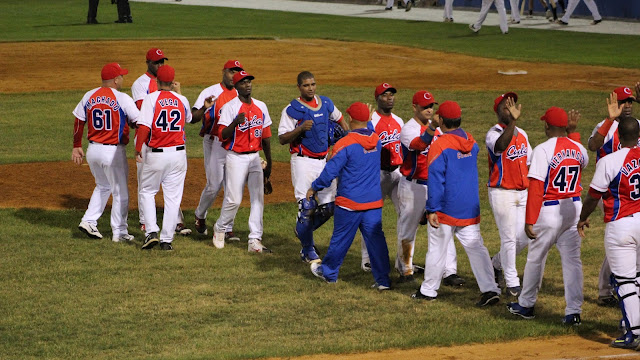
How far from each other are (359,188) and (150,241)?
3.11m

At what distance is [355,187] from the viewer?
1010 centimetres

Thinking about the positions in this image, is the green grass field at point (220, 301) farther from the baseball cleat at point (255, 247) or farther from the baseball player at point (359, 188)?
the baseball player at point (359, 188)

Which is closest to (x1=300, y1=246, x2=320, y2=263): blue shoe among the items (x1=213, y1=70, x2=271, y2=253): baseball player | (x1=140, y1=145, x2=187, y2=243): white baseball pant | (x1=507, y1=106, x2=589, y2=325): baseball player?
(x1=213, y1=70, x2=271, y2=253): baseball player

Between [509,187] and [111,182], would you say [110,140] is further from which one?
[509,187]

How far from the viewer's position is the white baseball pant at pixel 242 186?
11.8 meters

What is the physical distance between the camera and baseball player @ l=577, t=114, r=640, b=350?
8.27m

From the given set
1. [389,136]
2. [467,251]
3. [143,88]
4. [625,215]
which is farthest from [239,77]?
[625,215]

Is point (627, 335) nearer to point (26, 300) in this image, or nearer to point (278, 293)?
point (278, 293)

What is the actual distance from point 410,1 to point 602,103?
818 inches

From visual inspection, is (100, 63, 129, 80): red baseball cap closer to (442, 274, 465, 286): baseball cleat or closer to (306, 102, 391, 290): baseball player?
(306, 102, 391, 290): baseball player

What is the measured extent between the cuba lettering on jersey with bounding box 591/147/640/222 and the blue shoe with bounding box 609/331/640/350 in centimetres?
104

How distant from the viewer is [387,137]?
10.9m

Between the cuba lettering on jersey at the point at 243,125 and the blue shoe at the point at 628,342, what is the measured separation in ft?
17.2

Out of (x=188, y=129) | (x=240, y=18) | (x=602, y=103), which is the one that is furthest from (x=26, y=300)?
(x=240, y=18)
